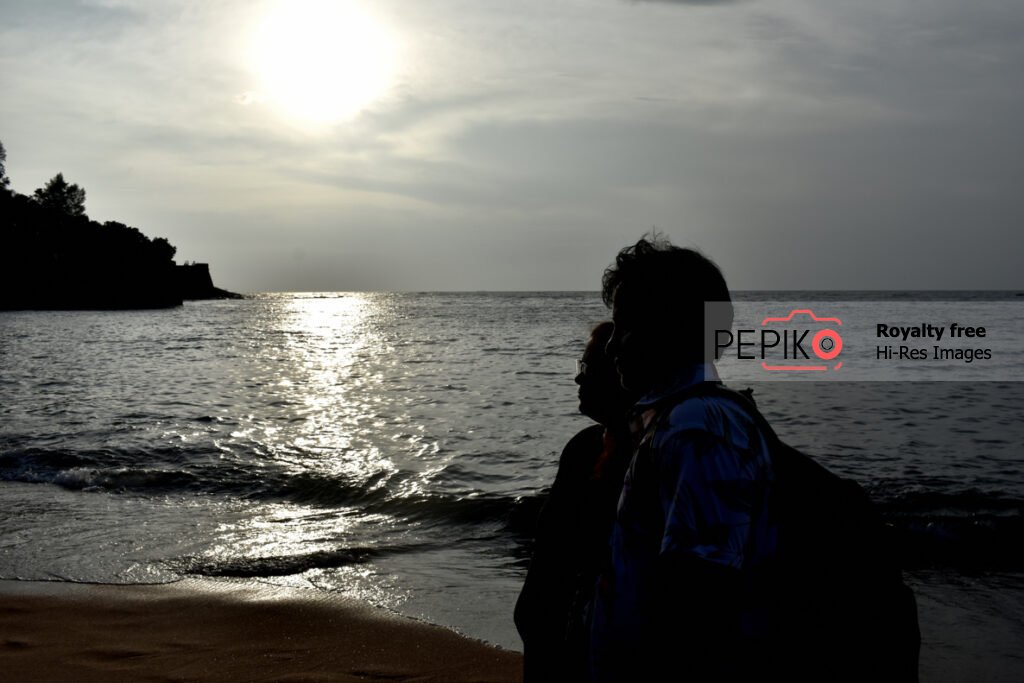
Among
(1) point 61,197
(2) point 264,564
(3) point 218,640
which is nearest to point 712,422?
(3) point 218,640

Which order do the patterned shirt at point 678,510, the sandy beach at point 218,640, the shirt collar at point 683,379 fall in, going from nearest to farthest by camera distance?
the patterned shirt at point 678,510 → the shirt collar at point 683,379 → the sandy beach at point 218,640

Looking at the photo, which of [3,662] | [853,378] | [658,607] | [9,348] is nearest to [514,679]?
[3,662]

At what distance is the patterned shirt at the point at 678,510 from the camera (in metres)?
1.64

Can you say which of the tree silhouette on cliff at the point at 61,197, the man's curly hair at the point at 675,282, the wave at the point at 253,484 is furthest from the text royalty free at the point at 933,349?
the tree silhouette on cliff at the point at 61,197

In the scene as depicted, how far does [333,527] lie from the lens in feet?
27.6

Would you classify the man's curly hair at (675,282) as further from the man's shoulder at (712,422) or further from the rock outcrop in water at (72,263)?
the rock outcrop in water at (72,263)

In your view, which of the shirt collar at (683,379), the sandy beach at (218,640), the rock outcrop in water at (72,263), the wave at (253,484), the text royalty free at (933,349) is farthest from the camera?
the rock outcrop in water at (72,263)

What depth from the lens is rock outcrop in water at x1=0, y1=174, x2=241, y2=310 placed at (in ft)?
275

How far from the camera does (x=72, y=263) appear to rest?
90.6 metres

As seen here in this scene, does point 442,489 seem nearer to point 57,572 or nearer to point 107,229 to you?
point 57,572

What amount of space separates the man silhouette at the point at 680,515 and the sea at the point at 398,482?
2796 mm

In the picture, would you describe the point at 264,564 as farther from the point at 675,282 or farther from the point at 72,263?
the point at 72,263

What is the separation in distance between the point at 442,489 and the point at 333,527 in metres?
1.73

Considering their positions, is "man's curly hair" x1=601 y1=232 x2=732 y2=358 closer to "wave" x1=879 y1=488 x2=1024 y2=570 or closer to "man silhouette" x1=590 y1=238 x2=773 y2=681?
"man silhouette" x1=590 y1=238 x2=773 y2=681
